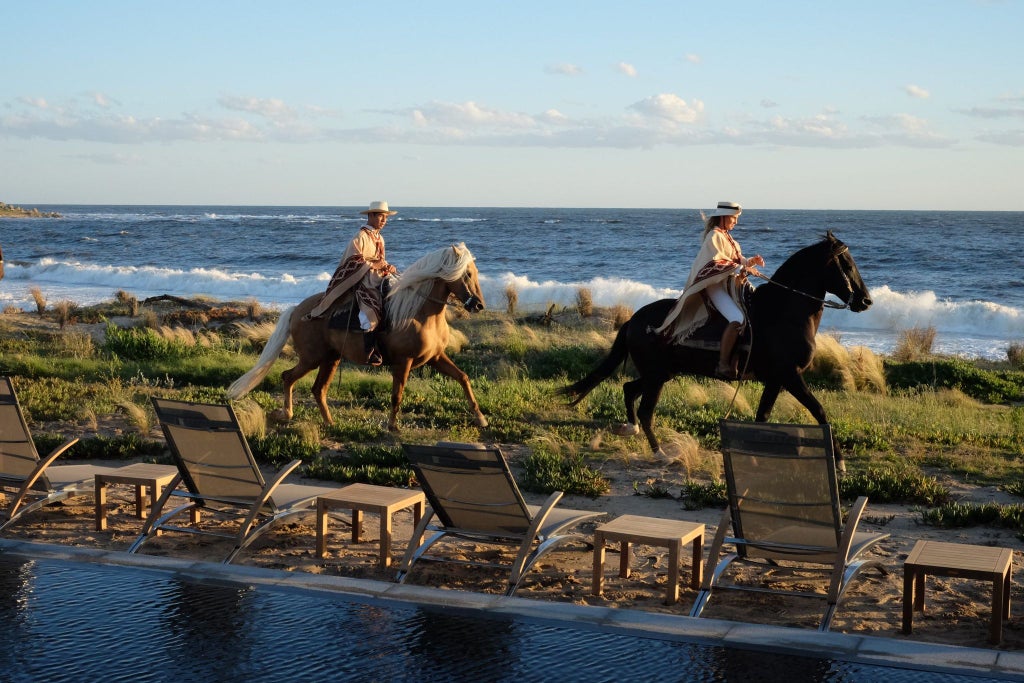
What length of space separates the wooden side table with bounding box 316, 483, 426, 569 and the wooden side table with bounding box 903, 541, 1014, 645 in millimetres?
2913

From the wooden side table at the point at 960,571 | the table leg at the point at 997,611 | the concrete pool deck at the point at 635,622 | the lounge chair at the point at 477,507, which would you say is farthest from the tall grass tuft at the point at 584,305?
the table leg at the point at 997,611

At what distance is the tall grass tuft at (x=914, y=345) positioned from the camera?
19.5 metres

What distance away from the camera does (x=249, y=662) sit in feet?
17.0

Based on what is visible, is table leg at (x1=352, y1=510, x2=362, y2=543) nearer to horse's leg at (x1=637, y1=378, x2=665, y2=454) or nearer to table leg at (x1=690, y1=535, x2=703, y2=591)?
table leg at (x1=690, y1=535, x2=703, y2=591)

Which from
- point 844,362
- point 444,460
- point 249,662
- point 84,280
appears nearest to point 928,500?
point 444,460

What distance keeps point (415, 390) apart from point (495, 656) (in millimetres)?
8886

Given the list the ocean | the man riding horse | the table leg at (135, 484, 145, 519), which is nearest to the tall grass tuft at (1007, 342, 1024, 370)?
the ocean

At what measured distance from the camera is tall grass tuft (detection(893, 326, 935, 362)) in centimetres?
1948

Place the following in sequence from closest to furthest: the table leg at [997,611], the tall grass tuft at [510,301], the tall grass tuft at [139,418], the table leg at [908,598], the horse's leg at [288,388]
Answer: the table leg at [997,611], the table leg at [908,598], the tall grass tuft at [139,418], the horse's leg at [288,388], the tall grass tuft at [510,301]

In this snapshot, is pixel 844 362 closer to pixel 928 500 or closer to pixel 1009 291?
pixel 928 500

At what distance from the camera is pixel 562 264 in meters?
57.7

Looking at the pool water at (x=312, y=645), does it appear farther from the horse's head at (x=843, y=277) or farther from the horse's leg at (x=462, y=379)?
the horse's head at (x=843, y=277)

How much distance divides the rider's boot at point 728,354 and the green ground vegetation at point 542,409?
685 mm

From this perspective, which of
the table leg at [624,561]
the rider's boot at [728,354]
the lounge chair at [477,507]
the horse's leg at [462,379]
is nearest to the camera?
the lounge chair at [477,507]
